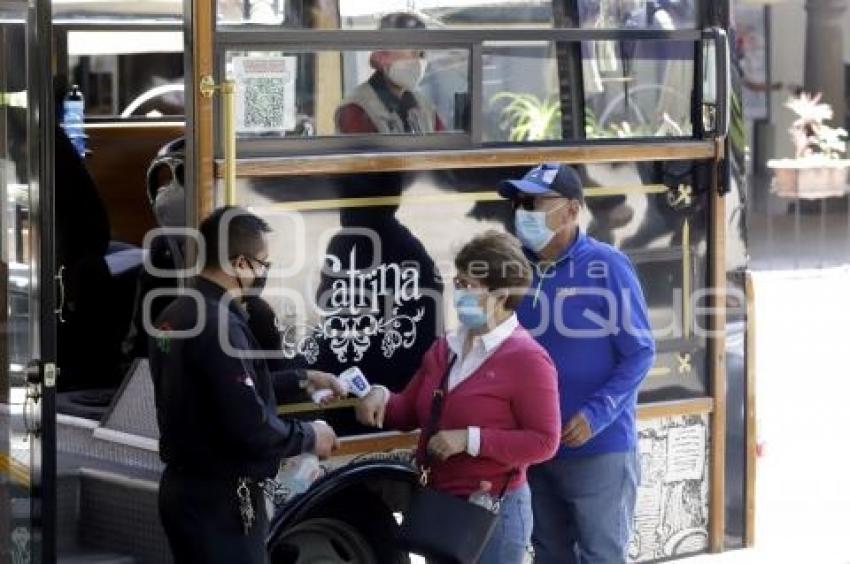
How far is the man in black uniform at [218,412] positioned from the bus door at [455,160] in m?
0.29

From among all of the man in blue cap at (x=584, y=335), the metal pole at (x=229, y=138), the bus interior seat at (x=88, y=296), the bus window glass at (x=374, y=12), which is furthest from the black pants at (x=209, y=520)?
the bus interior seat at (x=88, y=296)

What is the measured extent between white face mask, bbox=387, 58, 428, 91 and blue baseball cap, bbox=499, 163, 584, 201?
0.42m

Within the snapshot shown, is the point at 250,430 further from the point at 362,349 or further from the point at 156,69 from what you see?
the point at 156,69

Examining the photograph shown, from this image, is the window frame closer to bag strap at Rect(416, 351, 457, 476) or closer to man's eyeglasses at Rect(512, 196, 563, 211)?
man's eyeglasses at Rect(512, 196, 563, 211)

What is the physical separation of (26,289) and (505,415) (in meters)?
1.41

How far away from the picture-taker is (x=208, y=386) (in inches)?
185

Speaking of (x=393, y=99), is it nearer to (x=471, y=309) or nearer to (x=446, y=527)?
(x=471, y=309)

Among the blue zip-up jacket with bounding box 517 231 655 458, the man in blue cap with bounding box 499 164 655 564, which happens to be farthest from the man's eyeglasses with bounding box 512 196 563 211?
the blue zip-up jacket with bounding box 517 231 655 458

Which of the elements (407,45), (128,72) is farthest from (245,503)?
(128,72)

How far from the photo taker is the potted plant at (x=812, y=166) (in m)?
18.0

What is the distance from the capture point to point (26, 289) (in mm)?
5090

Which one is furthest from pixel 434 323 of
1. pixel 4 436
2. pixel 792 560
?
pixel 792 560

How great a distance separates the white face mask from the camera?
214 inches

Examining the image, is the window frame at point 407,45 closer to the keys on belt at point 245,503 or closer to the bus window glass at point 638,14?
the bus window glass at point 638,14
